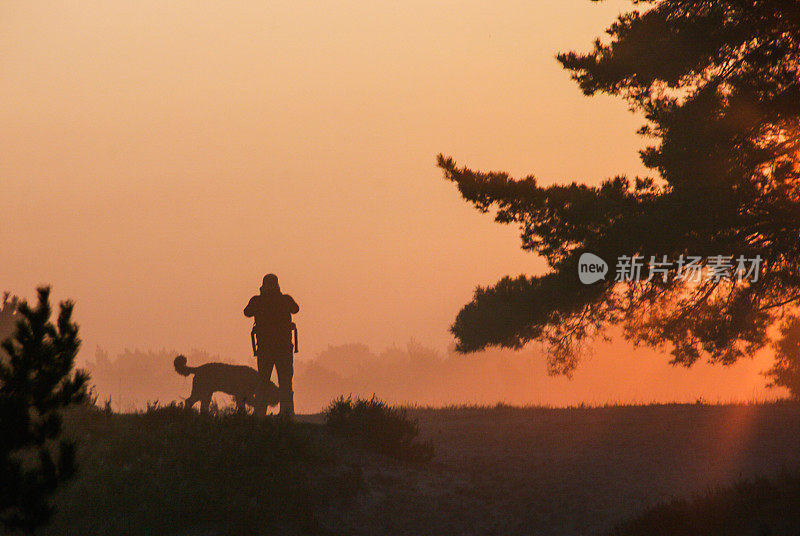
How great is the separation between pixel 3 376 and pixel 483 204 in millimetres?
11492

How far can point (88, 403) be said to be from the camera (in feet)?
51.2

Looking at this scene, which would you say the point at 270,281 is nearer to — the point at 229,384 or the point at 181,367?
the point at 229,384

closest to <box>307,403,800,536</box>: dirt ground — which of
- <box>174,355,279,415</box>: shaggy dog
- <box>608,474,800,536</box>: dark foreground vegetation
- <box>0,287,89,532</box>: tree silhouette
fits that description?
<box>608,474,800,536</box>: dark foreground vegetation

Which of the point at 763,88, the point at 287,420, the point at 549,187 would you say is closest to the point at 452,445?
the point at 287,420

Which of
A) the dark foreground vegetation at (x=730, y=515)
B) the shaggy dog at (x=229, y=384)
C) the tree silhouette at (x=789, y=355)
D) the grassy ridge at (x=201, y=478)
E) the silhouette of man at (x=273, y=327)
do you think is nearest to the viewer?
the dark foreground vegetation at (x=730, y=515)

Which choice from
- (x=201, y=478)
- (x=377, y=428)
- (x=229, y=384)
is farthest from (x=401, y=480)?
(x=229, y=384)

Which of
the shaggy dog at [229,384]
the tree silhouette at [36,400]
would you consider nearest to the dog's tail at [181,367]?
the shaggy dog at [229,384]

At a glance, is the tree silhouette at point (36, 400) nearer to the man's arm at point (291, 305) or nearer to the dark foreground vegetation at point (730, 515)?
the dark foreground vegetation at point (730, 515)

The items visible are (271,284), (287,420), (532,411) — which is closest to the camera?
(287,420)

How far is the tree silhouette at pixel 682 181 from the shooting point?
16.5m

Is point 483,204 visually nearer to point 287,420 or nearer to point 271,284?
point 271,284

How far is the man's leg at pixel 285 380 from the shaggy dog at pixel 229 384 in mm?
440

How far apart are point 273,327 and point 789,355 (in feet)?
82.0

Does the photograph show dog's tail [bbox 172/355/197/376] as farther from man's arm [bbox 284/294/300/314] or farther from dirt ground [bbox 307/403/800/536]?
dirt ground [bbox 307/403/800/536]
